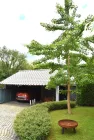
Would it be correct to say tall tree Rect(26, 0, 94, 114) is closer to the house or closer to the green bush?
the green bush

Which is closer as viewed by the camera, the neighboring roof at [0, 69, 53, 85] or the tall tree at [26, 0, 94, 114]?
the tall tree at [26, 0, 94, 114]

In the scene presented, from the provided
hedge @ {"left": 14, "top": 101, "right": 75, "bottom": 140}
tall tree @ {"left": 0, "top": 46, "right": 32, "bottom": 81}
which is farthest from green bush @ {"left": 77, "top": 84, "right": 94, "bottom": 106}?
tall tree @ {"left": 0, "top": 46, "right": 32, "bottom": 81}

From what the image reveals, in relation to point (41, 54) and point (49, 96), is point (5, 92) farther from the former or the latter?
point (41, 54)

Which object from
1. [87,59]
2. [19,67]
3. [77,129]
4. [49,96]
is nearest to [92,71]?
[87,59]

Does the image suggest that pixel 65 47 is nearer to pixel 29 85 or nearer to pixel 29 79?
pixel 29 85

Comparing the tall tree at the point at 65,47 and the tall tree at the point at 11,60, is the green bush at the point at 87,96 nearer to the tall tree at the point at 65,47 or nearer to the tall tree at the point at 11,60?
the tall tree at the point at 65,47

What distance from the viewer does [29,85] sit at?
26172 mm

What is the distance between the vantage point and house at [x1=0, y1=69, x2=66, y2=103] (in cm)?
2652

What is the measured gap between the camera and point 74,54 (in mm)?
17609

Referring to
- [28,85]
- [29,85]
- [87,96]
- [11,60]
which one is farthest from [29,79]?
[11,60]

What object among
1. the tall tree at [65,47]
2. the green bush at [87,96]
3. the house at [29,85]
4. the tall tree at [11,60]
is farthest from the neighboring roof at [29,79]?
the tall tree at [11,60]

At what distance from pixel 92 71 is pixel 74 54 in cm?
215

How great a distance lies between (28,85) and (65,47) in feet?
37.7

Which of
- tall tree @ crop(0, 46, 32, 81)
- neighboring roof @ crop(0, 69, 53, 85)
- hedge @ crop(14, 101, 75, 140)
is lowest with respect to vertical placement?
hedge @ crop(14, 101, 75, 140)
